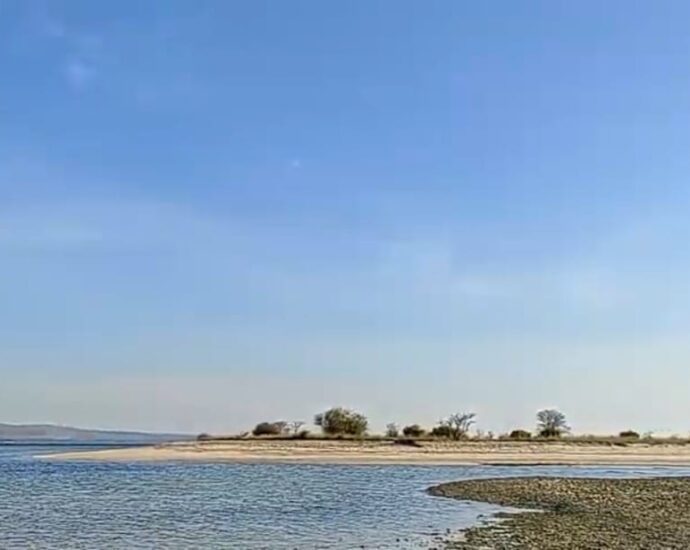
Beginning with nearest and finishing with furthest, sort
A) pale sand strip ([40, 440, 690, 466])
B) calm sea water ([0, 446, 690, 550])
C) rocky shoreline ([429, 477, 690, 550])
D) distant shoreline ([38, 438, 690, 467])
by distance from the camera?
rocky shoreline ([429, 477, 690, 550]), calm sea water ([0, 446, 690, 550]), distant shoreline ([38, 438, 690, 467]), pale sand strip ([40, 440, 690, 466])

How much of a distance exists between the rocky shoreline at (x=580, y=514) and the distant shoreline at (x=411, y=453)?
21694mm

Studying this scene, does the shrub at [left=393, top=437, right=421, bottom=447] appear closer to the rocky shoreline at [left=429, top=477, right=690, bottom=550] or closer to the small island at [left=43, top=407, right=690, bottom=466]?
the small island at [left=43, top=407, right=690, bottom=466]

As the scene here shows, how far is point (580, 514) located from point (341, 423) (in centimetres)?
6541

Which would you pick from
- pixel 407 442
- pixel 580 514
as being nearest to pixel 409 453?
pixel 407 442

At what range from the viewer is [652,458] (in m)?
65.6

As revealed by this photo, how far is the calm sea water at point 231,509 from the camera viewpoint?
68.8 feet

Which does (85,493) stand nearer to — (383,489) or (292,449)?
(383,489)

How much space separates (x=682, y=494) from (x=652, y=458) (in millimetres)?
36236

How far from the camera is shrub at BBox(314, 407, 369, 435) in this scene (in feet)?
292

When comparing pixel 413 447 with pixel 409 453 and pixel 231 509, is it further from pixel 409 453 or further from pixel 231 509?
pixel 231 509

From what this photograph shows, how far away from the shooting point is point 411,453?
67000 millimetres

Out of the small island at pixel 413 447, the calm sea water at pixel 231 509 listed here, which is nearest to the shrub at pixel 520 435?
the small island at pixel 413 447

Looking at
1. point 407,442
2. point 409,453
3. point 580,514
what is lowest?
point 580,514

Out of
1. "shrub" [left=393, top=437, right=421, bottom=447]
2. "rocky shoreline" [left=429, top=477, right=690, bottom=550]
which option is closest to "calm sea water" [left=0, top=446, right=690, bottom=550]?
"rocky shoreline" [left=429, top=477, right=690, bottom=550]
